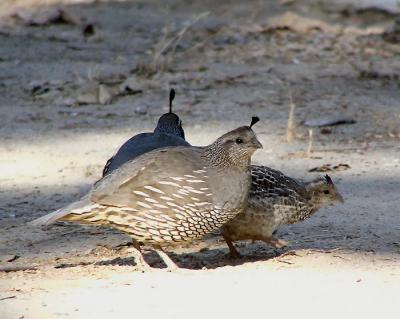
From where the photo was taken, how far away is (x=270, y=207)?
5.98m

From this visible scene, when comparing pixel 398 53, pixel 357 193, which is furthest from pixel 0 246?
pixel 398 53

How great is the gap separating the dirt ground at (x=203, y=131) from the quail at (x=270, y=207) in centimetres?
17

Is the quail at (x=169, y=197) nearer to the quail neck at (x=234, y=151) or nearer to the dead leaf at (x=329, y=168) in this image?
the quail neck at (x=234, y=151)

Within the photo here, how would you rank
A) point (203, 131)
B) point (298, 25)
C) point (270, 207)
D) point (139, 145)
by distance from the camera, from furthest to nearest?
point (298, 25) < point (203, 131) < point (139, 145) < point (270, 207)

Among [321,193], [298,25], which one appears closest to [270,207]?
[321,193]

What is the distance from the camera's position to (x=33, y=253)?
20.4 feet

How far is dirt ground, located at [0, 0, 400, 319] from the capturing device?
201 inches

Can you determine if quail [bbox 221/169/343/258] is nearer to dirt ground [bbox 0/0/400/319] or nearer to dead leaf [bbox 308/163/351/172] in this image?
dirt ground [bbox 0/0/400/319]

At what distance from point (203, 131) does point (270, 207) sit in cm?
318

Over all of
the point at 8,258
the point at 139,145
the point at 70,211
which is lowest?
the point at 8,258

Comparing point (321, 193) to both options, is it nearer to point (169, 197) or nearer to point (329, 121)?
point (169, 197)

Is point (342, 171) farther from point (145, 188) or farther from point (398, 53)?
point (398, 53)

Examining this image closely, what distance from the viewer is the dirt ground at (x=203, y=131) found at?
5.12 m

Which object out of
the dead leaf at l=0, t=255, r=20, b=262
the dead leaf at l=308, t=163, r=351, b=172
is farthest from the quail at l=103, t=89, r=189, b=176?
the dead leaf at l=308, t=163, r=351, b=172
